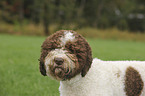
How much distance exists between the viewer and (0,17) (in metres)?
34.8

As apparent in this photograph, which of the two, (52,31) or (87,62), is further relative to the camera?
(52,31)

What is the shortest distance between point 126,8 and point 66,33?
4249 centimetres

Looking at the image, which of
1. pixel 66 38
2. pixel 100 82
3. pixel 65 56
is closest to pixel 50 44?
pixel 66 38

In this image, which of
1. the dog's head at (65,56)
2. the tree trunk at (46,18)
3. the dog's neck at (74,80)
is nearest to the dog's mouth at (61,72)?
the dog's head at (65,56)

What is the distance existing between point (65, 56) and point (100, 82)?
2.48ft

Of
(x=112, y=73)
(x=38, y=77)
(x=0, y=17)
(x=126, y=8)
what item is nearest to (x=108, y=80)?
(x=112, y=73)

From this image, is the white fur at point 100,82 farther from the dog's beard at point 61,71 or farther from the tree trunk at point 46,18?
the tree trunk at point 46,18

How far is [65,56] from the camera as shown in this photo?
3051 millimetres

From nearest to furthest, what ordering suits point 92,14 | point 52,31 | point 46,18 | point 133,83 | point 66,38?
point 66,38 → point 133,83 → point 52,31 → point 46,18 → point 92,14

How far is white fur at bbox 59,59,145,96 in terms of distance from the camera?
341cm

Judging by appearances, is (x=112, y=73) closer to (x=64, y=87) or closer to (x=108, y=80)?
(x=108, y=80)

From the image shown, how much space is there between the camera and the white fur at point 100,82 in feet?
11.2

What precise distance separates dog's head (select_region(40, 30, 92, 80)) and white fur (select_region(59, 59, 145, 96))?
19 cm

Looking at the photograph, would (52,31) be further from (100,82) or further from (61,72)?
(61,72)
